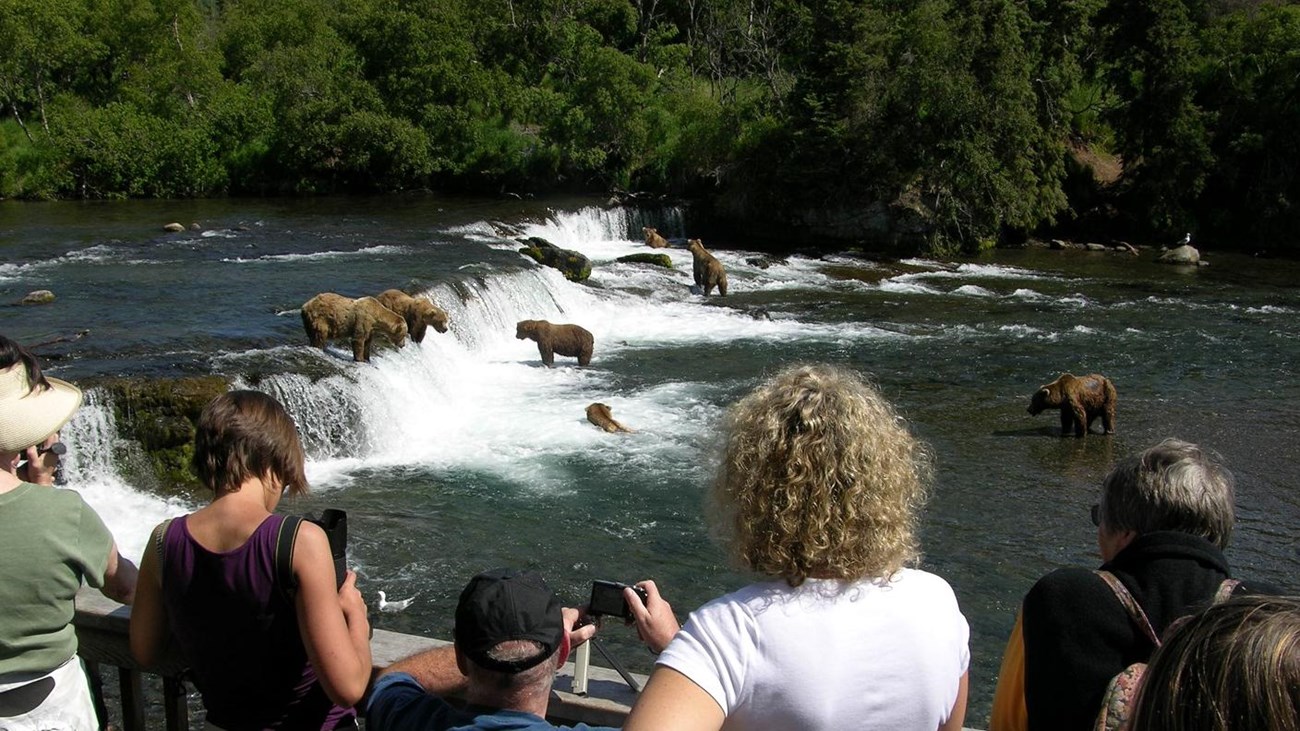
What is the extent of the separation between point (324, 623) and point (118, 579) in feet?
2.24

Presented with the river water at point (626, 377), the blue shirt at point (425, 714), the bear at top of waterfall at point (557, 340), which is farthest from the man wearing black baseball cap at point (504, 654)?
the bear at top of waterfall at point (557, 340)

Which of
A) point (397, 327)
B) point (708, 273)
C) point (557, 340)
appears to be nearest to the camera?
point (397, 327)

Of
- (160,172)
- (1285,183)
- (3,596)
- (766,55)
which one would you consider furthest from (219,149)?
(3,596)

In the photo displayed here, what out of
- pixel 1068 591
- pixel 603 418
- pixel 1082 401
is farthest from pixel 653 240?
pixel 1068 591

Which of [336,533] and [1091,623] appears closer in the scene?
[1091,623]

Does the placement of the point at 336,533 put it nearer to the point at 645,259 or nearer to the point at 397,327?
the point at 397,327

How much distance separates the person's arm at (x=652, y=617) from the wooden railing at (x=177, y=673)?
1.02ft

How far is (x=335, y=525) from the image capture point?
2.81 m

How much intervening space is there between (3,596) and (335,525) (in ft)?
2.66

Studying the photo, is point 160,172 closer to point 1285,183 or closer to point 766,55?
point 766,55

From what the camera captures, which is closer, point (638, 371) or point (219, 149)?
point (638, 371)

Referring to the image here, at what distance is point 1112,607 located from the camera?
95.3 inches

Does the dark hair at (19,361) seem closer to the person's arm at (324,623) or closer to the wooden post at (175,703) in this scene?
the wooden post at (175,703)

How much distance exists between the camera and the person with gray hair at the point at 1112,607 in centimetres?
241
